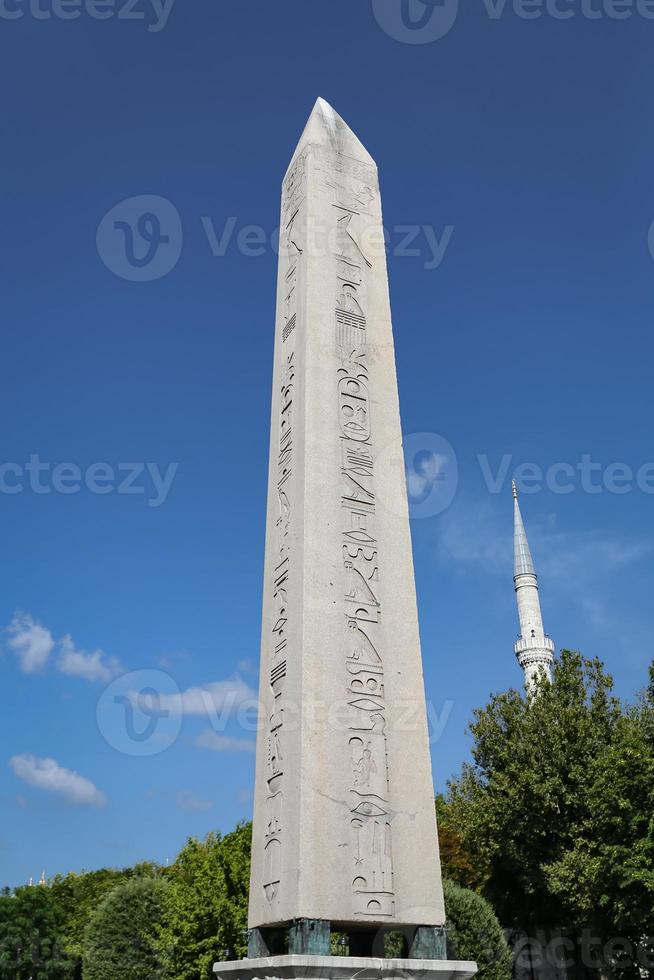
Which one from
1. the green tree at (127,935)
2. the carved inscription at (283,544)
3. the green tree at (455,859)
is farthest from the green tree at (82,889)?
the carved inscription at (283,544)

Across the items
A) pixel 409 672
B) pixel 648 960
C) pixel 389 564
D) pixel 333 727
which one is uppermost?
pixel 389 564

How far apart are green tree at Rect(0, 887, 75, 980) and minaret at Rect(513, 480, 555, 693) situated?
26.1 metres

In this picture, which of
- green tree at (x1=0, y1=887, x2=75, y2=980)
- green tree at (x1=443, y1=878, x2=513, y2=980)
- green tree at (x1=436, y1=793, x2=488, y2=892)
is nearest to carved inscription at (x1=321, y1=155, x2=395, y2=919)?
green tree at (x1=443, y1=878, x2=513, y2=980)

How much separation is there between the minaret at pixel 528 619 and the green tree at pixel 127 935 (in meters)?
22.3

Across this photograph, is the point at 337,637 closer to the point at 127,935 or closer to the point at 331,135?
the point at 331,135

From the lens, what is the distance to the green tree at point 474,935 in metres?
18.0

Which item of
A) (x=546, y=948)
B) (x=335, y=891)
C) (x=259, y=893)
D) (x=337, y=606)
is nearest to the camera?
(x=335, y=891)

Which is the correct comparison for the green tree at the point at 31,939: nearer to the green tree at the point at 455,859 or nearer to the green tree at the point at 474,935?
the green tree at the point at 455,859

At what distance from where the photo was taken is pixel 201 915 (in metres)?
24.9

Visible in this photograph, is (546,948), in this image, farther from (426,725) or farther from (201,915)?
(426,725)

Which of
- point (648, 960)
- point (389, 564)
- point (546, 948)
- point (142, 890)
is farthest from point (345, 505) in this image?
point (142, 890)

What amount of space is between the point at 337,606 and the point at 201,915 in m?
20.9

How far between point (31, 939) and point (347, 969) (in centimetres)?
3790

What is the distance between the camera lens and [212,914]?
24.7 metres
